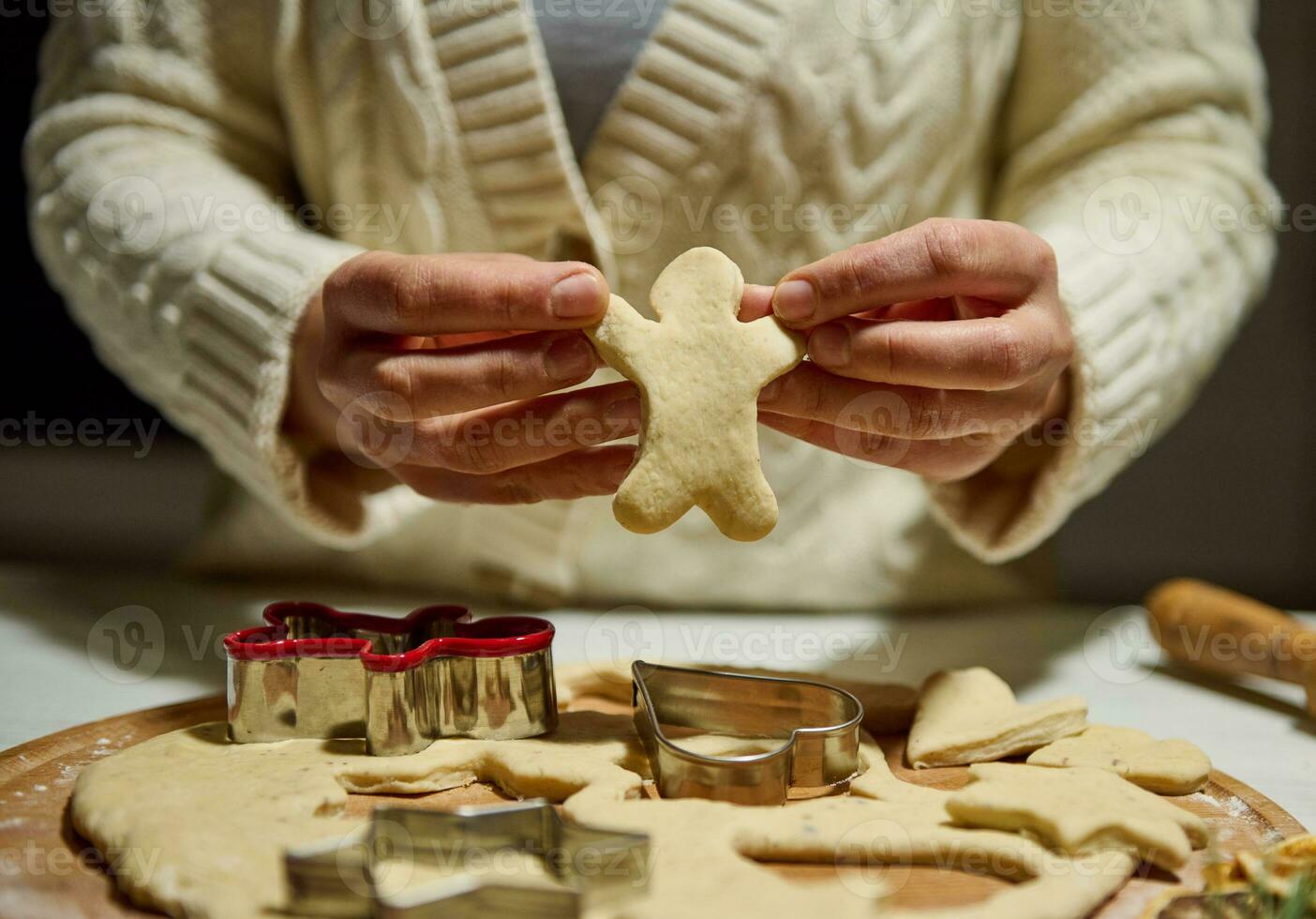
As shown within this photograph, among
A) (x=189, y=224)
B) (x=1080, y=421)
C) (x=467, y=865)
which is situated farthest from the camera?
(x=189, y=224)

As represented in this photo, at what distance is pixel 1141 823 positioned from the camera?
69cm

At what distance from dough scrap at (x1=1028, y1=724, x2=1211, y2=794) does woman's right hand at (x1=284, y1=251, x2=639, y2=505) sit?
0.42m

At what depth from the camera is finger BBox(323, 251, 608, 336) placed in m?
0.80

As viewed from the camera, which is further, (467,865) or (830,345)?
(830,345)

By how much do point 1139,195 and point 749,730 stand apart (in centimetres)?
76

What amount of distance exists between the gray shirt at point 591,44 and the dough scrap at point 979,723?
0.71m

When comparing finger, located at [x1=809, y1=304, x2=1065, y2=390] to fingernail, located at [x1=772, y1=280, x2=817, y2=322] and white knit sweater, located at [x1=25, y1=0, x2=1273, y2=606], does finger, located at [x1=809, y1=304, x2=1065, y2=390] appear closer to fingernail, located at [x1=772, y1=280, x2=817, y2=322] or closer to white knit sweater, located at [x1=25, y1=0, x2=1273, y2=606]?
fingernail, located at [x1=772, y1=280, x2=817, y2=322]

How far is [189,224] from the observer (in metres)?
1.16

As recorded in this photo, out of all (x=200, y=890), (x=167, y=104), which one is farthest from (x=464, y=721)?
(x=167, y=104)
